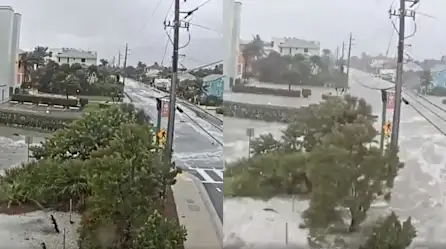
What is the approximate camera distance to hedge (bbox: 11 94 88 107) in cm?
236

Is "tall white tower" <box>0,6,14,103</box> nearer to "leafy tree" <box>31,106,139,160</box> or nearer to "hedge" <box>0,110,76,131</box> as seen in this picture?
"hedge" <box>0,110,76,131</box>

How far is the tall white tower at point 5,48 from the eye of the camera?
2.31 metres

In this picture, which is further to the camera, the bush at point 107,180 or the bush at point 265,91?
the bush at point 265,91

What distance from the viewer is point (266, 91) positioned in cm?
236

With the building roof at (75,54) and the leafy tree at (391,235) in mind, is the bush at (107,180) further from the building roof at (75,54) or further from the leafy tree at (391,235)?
the leafy tree at (391,235)

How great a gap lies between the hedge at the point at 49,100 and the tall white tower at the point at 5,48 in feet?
0.16

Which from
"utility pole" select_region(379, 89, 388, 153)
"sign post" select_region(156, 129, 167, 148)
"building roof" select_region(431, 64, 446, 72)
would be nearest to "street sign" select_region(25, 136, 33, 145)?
"sign post" select_region(156, 129, 167, 148)

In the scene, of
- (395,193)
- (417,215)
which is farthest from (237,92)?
(417,215)

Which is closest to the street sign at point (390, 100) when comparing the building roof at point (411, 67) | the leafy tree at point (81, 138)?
the building roof at point (411, 67)

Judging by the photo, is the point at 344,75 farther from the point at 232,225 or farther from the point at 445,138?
the point at 232,225

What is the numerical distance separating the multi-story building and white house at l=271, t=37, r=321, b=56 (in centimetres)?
111

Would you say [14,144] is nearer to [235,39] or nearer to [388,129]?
[235,39]

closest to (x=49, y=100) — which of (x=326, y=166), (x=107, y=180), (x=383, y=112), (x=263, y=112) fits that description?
(x=107, y=180)

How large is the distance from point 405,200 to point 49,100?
1.64m
